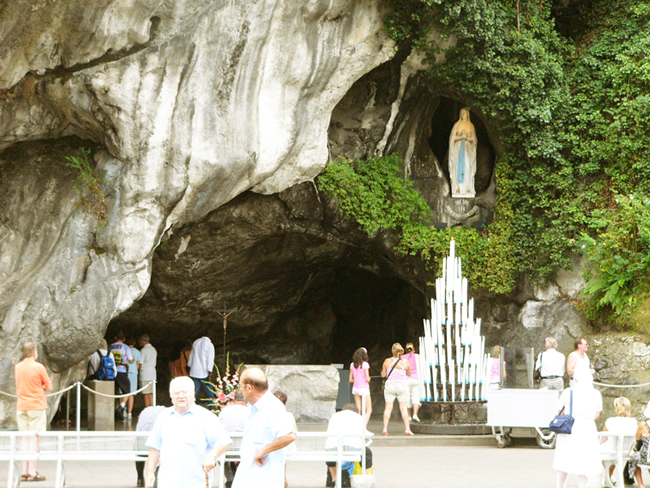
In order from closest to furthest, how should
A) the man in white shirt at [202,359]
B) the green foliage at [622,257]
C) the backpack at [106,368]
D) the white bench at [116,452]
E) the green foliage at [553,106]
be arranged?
the white bench at [116,452]
the green foliage at [622,257]
the backpack at [106,368]
the green foliage at [553,106]
the man in white shirt at [202,359]

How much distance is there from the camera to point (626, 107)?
1524 centimetres

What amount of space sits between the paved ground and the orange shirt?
32.3 inches

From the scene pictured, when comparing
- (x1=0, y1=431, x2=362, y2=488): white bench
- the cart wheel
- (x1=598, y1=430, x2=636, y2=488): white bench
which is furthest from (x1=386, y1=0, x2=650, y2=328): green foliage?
(x1=0, y1=431, x2=362, y2=488): white bench

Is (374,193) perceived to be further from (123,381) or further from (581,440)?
(581,440)

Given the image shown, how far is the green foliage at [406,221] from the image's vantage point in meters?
16.0

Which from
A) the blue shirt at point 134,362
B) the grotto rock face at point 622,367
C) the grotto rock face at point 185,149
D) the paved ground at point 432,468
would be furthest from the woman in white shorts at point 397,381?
the blue shirt at point 134,362

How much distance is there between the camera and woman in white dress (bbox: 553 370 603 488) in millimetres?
7242

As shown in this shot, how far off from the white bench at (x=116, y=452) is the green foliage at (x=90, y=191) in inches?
199

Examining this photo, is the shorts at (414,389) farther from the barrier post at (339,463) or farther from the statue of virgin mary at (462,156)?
the barrier post at (339,463)

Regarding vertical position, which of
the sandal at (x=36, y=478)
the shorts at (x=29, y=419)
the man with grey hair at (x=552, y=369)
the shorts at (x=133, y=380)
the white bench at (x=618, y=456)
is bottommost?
the sandal at (x=36, y=478)

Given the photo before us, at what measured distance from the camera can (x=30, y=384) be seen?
921 centimetres

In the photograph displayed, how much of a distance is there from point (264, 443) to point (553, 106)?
39.7 ft

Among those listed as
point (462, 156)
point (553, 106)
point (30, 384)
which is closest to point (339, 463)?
point (30, 384)

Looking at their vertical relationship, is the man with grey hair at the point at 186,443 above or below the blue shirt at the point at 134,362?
below
